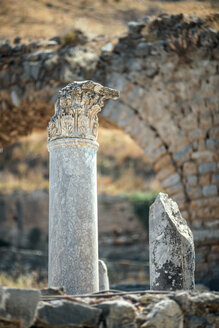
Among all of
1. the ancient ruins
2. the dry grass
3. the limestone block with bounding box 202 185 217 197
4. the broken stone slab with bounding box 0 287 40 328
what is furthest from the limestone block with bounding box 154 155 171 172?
the broken stone slab with bounding box 0 287 40 328

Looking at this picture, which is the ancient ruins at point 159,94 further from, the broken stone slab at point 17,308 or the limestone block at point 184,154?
the broken stone slab at point 17,308

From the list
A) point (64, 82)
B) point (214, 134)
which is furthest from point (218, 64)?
point (64, 82)

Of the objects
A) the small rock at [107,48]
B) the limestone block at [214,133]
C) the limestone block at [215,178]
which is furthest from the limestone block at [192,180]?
the small rock at [107,48]

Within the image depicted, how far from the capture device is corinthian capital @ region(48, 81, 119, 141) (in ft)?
16.1

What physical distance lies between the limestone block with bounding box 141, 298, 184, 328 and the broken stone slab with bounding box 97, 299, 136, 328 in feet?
0.49

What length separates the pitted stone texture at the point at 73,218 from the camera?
4543mm

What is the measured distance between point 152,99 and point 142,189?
12947 millimetres

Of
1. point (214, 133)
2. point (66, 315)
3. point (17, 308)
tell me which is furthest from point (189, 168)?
point (17, 308)

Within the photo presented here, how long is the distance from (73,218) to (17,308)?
4.95ft

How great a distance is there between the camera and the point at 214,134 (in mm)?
8492

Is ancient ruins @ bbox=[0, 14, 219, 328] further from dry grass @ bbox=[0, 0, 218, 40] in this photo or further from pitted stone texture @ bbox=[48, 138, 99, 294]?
pitted stone texture @ bbox=[48, 138, 99, 294]

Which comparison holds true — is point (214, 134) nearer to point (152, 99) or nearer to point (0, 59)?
point (152, 99)

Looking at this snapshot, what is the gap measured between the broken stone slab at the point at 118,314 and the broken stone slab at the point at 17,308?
1.84 ft

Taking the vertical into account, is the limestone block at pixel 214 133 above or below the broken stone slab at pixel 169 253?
above
